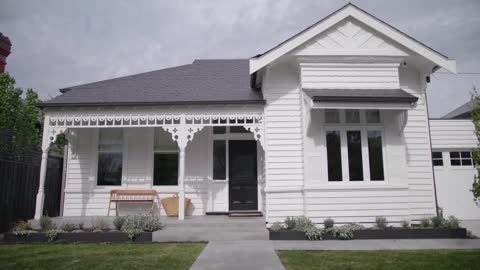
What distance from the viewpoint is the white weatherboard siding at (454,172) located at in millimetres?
11359

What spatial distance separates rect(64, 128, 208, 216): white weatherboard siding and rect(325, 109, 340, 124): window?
412 centimetres

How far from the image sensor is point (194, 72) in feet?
40.0

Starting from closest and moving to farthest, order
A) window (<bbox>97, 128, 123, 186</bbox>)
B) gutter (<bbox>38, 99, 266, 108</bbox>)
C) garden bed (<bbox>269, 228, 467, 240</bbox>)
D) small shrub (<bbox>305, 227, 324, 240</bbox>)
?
small shrub (<bbox>305, 227, 324, 240</bbox>) → garden bed (<bbox>269, 228, 467, 240</bbox>) → gutter (<bbox>38, 99, 266, 108</bbox>) → window (<bbox>97, 128, 123, 186</bbox>)

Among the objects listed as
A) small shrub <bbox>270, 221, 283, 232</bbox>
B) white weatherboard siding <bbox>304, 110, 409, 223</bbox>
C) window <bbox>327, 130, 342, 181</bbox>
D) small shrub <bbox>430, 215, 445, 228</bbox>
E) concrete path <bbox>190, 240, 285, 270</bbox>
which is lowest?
concrete path <bbox>190, 240, 285, 270</bbox>

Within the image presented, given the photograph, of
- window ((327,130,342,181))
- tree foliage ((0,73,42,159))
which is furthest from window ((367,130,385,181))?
tree foliage ((0,73,42,159))

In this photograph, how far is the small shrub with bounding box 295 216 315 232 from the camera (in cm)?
770

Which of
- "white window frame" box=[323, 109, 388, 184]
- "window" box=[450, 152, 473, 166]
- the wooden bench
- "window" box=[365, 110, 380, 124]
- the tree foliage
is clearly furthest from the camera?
the tree foliage

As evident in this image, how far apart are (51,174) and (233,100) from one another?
24.8ft

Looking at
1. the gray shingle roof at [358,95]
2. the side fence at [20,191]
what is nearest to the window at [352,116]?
the gray shingle roof at [358,95]

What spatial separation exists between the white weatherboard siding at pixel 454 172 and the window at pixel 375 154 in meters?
4.51

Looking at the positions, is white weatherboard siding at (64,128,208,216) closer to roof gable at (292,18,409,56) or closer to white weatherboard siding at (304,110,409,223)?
white weatherboard siding at (304,110,409,223)

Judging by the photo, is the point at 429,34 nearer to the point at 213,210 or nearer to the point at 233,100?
the point at 233,100

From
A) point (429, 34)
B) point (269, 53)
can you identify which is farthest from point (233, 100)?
point (429, 34)

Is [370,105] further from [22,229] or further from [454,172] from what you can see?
[22,229]
